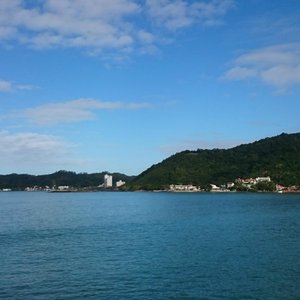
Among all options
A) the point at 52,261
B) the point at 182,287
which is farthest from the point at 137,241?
the point at 182,287

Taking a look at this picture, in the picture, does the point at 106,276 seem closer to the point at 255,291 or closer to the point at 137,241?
the point at 255,291

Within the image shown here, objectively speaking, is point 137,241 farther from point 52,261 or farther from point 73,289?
point 73,289

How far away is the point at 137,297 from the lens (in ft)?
82.4

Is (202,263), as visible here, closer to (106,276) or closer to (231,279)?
(231,279)

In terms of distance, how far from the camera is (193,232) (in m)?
53.4

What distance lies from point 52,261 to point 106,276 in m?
7.10

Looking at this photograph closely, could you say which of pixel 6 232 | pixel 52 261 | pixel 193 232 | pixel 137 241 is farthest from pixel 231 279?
pixel 6 232

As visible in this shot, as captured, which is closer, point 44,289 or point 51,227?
point 44,289

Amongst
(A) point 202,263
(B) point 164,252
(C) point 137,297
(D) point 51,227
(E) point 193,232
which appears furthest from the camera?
(D) point 51,227

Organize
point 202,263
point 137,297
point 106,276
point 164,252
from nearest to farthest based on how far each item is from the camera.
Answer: point 137,297, point 106,276, point 202,263, point 164,252

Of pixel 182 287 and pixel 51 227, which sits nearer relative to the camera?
pixel 182 287

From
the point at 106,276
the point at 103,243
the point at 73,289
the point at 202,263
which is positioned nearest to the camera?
the point at 73,289

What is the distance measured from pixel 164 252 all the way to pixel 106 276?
9.79 meters

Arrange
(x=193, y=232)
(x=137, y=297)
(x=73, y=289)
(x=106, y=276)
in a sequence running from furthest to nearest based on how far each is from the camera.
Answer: (x=193, y=232)
(x=106, y=276)
(x=73, y=289)
(x=137, y=297)
